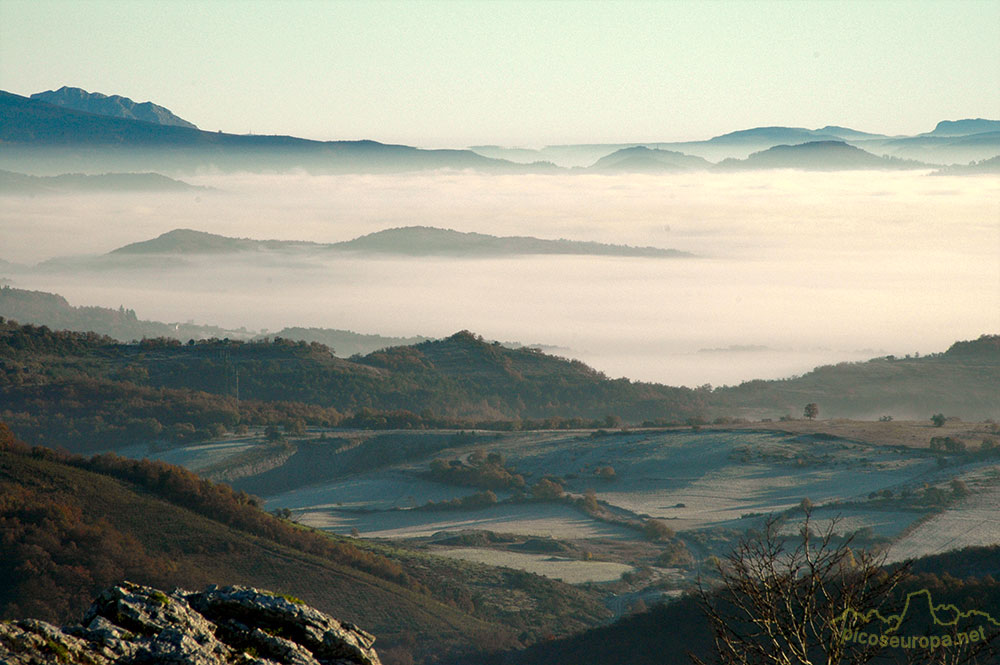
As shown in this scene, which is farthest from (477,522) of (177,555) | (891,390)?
(891,390)

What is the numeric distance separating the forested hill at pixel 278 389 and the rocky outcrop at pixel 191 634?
69.1m

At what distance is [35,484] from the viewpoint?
117 feet

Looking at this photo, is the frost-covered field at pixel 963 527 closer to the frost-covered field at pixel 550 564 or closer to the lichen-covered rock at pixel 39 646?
the frost-covered field at pixel 550 564

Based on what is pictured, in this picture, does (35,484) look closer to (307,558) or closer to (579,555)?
(307,558)

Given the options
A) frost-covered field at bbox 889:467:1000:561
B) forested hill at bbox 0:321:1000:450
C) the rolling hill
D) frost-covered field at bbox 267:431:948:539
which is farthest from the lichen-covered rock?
forested hill at bbox 0:321:1000:450

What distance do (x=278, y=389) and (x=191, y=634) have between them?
92691 mm

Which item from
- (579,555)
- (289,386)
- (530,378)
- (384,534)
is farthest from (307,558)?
(530,378)

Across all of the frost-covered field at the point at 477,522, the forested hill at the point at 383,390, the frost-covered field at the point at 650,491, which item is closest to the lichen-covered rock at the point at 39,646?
the frost-covered field at the point at 650,491

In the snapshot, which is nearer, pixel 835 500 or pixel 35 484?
pixel 35 484

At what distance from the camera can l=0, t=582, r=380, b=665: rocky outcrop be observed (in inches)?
362

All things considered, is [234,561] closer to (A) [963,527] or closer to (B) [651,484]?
(A) [963,527]

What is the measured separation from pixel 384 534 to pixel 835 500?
20.9m

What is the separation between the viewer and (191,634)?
9953mm

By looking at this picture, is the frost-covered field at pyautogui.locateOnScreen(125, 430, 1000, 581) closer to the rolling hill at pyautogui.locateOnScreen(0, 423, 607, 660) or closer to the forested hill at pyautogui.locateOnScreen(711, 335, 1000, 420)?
the rolling hill at pyautogui.locateOnScreen(0, 423, 607, 660)
